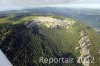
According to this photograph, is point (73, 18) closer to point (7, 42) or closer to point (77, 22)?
point (77, 22)

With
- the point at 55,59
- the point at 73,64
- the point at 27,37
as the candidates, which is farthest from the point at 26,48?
the point at 73,64

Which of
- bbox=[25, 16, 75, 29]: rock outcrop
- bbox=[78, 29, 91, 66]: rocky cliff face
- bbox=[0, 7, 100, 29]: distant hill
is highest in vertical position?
bbox=[0, 7, 100, 29]: distant hill

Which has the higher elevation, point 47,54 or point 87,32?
point 87,32

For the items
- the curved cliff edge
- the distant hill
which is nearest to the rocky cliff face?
the curved cliff edge

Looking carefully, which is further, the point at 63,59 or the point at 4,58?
the point at 4,58

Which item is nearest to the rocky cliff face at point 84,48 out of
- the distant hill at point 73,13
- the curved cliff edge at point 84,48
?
the curved cliff edge at point 84,48

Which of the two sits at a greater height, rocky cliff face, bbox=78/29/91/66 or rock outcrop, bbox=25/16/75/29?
rock outcrop, bbox=25/16/75/29

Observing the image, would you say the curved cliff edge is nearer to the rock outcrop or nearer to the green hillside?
the green hillside

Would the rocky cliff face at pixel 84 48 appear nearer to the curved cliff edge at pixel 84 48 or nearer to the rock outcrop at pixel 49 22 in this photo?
the curved cliff edge at pixel 84 48
